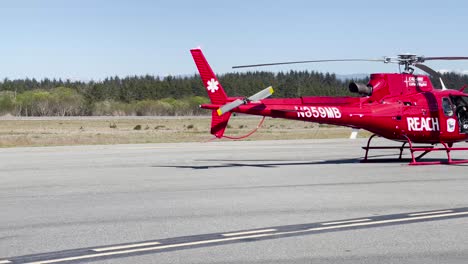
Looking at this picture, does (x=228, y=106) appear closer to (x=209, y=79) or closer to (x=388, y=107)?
(x=209, y=79)

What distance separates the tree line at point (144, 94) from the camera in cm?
13112

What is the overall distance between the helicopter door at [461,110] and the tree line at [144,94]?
319 ft

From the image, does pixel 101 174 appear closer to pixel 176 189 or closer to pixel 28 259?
pixel 176 189

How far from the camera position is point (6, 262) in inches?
328

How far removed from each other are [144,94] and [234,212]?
464ft

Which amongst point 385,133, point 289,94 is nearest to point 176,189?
point 385,133

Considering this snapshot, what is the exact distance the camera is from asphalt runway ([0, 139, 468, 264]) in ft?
29.2

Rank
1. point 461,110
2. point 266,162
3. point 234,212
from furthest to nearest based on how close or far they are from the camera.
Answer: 1. point 266,162
2. point 461,110
3. point 234,212

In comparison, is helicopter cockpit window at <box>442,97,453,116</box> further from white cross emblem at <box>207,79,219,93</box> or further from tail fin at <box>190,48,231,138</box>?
white cross emblem at <box>207,79,219,93</box>

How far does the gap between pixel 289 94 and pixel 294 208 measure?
118 meters

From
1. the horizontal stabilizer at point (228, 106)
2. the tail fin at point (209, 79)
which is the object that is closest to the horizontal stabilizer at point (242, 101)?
the horizontal stabilizer at point (228, 106)

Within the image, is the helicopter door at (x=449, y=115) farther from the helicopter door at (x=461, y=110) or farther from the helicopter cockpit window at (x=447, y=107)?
the helicopter door at (x=461, y=110)

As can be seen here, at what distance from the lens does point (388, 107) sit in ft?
70.5

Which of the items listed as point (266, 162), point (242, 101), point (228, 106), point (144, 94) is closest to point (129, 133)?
point (266, 162)
